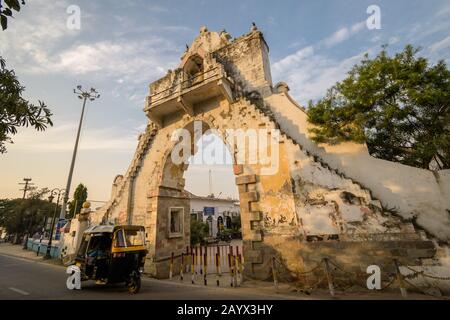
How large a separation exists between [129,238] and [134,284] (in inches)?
55.5

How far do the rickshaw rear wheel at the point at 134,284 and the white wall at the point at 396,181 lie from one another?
767cm

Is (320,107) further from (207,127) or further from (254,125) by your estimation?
(207,127)

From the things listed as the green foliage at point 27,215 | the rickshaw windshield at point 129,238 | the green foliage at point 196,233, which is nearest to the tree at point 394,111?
the rickshaw windshield at point 129,238

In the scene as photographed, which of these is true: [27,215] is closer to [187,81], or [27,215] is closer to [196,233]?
[196,233]

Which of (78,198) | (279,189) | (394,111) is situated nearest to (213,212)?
(78,198)

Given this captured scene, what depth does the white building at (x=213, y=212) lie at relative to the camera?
3072cm

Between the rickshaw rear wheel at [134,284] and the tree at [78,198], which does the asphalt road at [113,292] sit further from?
the tree at [78,198]

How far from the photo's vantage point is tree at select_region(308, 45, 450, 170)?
653 cm

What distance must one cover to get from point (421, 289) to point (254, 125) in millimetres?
7365

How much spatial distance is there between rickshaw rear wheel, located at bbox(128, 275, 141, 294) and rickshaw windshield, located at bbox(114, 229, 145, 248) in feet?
3.23

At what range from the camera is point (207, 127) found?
39.5ft

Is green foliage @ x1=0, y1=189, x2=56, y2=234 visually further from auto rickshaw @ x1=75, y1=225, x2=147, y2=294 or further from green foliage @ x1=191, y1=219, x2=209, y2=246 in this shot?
auto rickshaw @ x1=75, y1=225, x2=147, y2=294

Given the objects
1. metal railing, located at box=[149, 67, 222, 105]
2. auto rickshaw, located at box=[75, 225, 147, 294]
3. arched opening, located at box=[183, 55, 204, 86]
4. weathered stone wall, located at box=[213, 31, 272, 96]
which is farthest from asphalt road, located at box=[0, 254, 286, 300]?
arched opening, located at box=[183, 55, 204, 86]

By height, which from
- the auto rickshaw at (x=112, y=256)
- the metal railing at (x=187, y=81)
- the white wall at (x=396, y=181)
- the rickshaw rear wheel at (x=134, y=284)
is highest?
the metal railing at (x=187, y=81)
